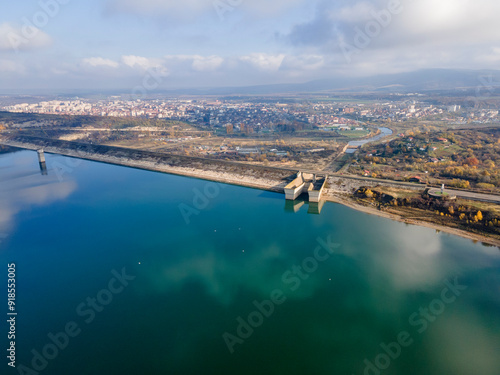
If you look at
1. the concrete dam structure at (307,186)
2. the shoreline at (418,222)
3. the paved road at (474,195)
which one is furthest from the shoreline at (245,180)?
the paved road at (474,195)

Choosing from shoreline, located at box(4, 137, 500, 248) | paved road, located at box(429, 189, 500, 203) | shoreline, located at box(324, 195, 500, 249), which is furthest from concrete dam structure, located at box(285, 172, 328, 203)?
paved road, located at box(429, 189, 500, 203)

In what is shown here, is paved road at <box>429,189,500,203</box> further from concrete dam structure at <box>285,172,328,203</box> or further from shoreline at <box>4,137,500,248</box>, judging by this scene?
concrete dam structure at <box>285,172,328,203</box>

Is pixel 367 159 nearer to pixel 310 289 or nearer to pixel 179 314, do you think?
pixel 310 289

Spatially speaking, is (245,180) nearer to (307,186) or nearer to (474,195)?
(307,186)

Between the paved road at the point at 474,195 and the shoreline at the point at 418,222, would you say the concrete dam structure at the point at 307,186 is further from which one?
the paved road at the point at 474,195

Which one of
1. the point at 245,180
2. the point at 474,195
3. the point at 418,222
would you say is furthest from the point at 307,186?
the point at 474,195
